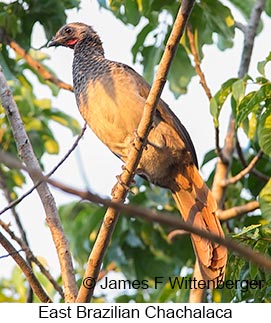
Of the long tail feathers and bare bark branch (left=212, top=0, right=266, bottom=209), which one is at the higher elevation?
bare bark branch (left=212, top=0, right=266, bottom=209)

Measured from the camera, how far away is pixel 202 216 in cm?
390

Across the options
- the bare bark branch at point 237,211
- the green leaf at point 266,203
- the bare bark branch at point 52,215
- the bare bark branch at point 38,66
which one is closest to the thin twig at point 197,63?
the bare bark branch at point 237,211

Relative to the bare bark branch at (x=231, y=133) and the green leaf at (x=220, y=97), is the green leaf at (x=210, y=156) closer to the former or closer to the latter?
the bare bark branch at (x=231, y=133)

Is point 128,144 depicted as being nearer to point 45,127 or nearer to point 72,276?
point 72,276

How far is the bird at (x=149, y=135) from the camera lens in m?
3.82

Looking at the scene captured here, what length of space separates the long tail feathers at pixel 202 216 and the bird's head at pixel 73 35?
3.93ft

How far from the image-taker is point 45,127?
214 inches

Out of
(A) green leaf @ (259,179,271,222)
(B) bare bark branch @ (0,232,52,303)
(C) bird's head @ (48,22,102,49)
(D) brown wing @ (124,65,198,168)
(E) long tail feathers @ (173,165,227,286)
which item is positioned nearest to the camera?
(B) bare bark branch @ (0,232,52,303)

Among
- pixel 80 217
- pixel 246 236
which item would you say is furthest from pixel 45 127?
pixel 246 236

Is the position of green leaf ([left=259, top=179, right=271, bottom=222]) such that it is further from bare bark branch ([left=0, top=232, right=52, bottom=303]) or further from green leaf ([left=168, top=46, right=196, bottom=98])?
green leaf ([left=168, top=46, right=196, bottom=98])

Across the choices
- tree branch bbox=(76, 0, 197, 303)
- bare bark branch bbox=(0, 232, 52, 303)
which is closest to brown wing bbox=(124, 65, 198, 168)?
tree branch bbox=(76, 0, 197, 303)

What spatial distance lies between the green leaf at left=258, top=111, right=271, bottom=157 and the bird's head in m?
1.70

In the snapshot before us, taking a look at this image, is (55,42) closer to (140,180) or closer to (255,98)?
Answer: (140,180)

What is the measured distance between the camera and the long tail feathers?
358 centimetres
